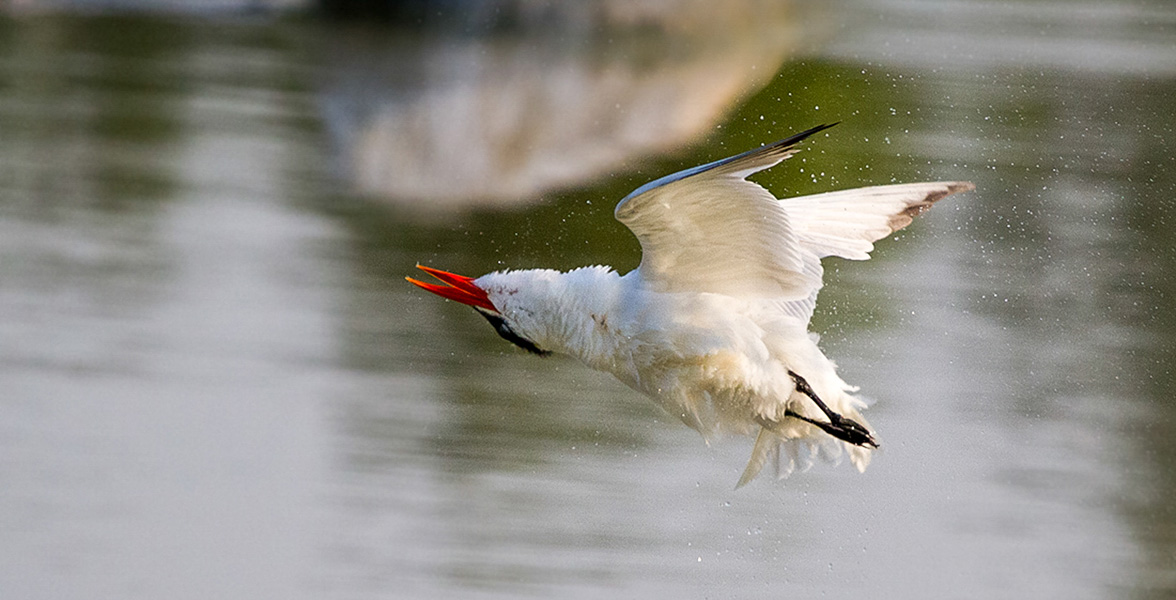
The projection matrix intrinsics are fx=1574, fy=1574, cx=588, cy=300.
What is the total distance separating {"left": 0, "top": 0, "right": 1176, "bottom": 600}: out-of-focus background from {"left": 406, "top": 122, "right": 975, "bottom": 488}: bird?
1.11 m

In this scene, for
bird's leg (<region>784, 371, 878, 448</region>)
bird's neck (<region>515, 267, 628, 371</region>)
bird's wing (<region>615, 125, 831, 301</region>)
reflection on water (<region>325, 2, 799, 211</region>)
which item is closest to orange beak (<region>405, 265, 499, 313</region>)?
bird's neck (<region>515, 267, 628, 371</region>)

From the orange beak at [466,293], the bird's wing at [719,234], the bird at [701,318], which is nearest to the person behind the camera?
the bird's wing at [719,234]

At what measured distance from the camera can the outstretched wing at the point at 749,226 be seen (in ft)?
9.04

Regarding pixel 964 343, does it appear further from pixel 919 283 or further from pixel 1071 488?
pixel 1071 488

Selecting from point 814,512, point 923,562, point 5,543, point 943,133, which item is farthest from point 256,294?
point 943,133

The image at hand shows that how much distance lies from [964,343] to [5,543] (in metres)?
3.01

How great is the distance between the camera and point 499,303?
9.97 feet

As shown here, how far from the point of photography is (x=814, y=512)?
445 centimetres

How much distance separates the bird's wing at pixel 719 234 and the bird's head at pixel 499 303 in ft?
0.80

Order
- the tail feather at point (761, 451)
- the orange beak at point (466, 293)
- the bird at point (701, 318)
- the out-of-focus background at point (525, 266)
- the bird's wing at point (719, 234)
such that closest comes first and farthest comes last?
the bird's wing at point (719, 234) → the bird at point (701, 318) → the orange beak at point (466, 293) → the tail feather at point (761, 451) → the out-of-focus background at point (525, 266)

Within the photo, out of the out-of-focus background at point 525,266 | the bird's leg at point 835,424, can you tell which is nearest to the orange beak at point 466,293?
the bird's leg at point 835,424

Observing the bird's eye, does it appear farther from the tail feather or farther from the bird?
the tail feather

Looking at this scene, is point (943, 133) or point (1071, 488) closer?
point (1071, 488)

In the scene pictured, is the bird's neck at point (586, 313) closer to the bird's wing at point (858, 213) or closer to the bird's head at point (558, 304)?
the bird's head at point (558, 304)
